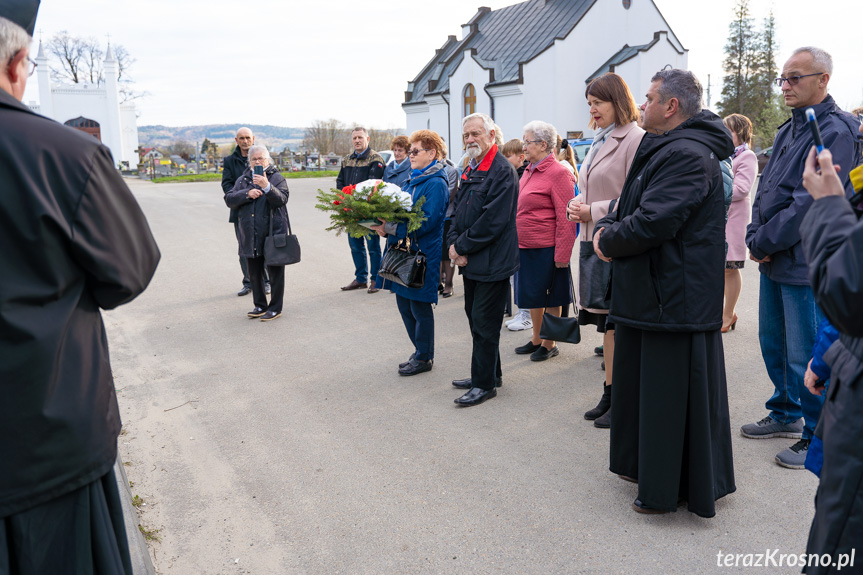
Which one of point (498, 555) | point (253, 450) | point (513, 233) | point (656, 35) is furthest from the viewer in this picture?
point (656, 35)

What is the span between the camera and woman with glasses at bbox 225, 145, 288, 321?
7934 millimetres

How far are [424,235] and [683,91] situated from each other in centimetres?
292

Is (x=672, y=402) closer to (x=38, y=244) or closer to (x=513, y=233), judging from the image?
(x=513, y=233)

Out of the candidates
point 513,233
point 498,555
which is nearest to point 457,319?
point 513,233

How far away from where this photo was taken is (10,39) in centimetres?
195

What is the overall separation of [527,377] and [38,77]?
71210mm

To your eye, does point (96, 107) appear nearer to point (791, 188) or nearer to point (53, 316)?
point (791, 188)

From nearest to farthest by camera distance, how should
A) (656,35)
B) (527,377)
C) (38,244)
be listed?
1. (38,244)
2. (527,377)
3. (656,35)

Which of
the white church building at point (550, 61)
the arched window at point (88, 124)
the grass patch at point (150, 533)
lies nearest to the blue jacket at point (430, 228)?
the grass patch at point (150, 533)

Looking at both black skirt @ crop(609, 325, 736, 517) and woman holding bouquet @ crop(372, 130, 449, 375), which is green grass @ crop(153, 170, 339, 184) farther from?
black skirt @ crop(609, 325, 736, 517)

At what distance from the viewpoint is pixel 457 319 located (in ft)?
26.7

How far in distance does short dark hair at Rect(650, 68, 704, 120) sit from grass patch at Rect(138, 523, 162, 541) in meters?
3.61

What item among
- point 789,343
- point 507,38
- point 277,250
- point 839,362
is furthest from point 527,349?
point 507,38

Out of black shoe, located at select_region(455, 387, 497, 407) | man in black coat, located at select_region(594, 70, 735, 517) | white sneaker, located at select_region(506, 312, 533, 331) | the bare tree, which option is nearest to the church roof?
the bare tree
